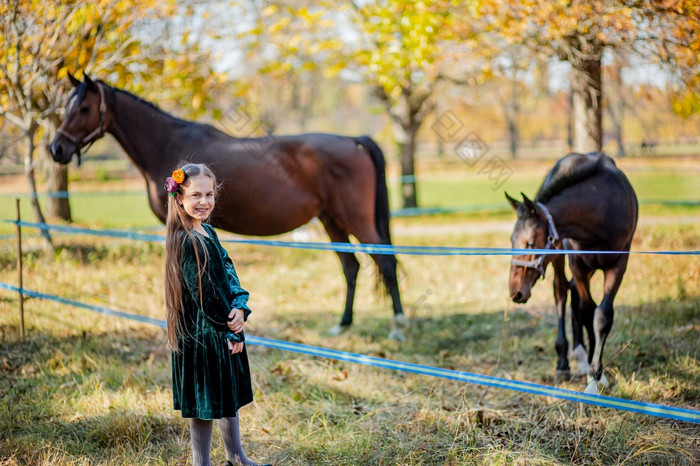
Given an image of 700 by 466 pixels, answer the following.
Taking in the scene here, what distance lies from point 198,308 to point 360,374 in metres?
2.17

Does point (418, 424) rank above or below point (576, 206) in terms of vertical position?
below

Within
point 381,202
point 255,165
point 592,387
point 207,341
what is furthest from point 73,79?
point 592,387

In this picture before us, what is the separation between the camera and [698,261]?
726cm

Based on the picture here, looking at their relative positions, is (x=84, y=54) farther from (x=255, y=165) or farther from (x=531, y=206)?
(x=531, y=206)

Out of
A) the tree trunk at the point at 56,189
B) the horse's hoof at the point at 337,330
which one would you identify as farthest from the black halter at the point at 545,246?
the tree trunk at the point at 56,189

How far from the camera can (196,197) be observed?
108 inches

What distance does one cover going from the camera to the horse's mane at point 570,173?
13.8 ft

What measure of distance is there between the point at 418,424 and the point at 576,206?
74.3 inches

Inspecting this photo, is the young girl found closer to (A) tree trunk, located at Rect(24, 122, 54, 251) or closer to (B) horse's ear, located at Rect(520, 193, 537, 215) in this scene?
(B) horse's ear, located at Rect(520, 193, 537, 215)

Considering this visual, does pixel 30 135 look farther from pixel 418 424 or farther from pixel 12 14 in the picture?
pixel 418 424

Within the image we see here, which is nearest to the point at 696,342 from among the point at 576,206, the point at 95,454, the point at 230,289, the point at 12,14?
the point at 576,206

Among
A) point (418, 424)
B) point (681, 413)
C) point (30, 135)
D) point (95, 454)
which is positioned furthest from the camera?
point (30, 135)

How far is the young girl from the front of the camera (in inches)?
107

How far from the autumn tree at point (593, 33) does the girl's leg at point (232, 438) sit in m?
5.80
